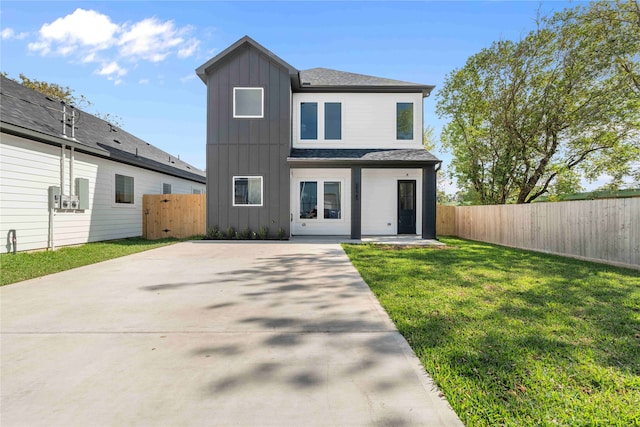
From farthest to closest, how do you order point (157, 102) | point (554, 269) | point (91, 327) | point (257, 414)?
point (157, 102) < point (554, 269) < point (91, 327) < point (257, 414)

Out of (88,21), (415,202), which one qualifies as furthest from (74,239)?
(415,202)

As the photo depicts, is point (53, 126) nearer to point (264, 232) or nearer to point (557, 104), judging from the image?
point (264, 232)

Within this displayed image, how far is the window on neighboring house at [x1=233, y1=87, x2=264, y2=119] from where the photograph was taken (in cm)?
1135

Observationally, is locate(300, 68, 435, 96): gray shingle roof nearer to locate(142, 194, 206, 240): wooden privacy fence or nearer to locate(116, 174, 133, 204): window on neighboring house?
locate(142, 194, 206, 240): wooden privacy fence

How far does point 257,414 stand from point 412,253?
275 inches

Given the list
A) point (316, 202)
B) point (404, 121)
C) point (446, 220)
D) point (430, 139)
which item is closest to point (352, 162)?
point (316, 202)

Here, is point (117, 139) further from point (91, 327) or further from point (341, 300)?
point (341, 300)

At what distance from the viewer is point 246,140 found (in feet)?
37.2

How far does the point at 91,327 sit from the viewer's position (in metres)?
3.13

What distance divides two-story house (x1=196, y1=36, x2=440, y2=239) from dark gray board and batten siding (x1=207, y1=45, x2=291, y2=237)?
38 millimetres

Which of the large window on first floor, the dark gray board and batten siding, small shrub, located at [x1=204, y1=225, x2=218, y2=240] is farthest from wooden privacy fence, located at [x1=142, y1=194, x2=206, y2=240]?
the large window on first floor

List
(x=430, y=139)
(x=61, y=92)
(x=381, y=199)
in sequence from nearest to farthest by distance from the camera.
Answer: (x=381, y=199)
(x=61, y=92)
(x=430, y=139)

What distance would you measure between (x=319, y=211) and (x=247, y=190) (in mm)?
3112

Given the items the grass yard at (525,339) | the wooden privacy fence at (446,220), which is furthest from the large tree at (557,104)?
the grass yard at (525,339)
